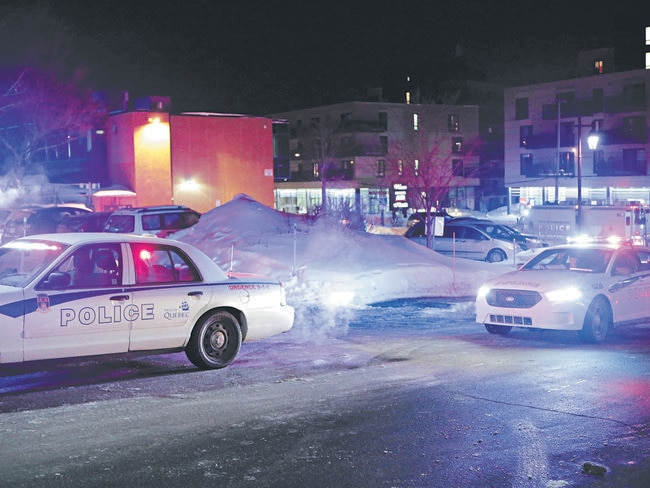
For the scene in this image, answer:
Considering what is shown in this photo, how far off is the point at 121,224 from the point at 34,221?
26.0 feet

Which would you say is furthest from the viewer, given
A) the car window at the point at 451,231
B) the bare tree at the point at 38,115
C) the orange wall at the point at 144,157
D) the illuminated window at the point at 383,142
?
the illuminated window at the point at 383,142

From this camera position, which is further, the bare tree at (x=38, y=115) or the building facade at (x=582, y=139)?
the building facade at (x=582, y=139)

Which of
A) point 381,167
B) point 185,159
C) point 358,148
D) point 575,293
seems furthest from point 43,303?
point 381,167

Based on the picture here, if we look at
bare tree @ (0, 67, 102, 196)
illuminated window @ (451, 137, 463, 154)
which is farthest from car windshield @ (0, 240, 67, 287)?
illuminated window @ (451, 137, 463, 154)

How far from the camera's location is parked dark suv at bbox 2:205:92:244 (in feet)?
104

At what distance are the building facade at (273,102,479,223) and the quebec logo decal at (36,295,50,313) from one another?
211ft

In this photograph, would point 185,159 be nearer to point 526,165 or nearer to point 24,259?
point 24,259

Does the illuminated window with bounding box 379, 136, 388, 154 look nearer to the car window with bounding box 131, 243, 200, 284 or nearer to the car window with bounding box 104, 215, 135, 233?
the car window with bounding box 104, 215, 135, 233

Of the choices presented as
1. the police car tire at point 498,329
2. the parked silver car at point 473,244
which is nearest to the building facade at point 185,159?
the parked silver car at point 473,244

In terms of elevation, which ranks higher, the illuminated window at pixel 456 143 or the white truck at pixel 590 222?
the illuminated window at pixel 456 143

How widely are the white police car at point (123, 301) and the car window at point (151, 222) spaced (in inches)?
614

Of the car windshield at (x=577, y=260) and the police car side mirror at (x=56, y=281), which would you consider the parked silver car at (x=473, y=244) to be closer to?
the car windshield at (x=577, y=260)

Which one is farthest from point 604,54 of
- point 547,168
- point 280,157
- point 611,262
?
point 611,262

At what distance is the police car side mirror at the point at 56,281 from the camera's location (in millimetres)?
8883
